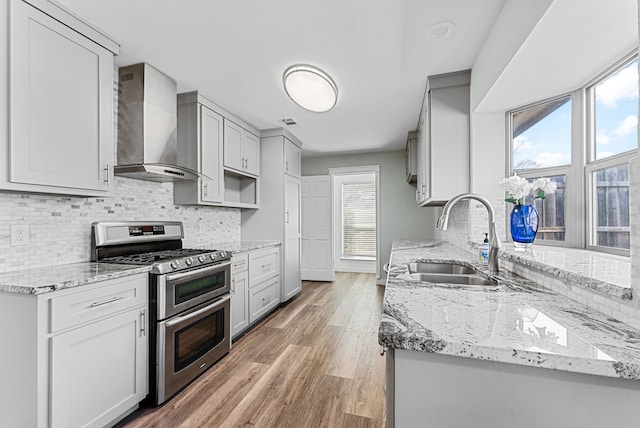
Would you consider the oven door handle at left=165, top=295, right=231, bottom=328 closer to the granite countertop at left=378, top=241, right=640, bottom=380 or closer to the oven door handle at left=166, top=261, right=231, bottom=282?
the oven door handle at left=166, top=261, right=231, bottom=282

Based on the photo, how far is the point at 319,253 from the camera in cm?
525

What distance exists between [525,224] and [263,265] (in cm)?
251

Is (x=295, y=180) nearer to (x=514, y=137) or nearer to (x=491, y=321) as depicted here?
(x=514, y=137)

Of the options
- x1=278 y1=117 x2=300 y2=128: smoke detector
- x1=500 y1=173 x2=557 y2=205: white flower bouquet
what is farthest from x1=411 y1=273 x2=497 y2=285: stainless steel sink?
x1=278 y1=117 x2=300 y2=128: smoke detector

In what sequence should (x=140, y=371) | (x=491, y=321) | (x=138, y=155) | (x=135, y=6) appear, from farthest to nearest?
(x=138, y=155) → (x=140, y=371) → (x=135, y=6) → (x=491, y=321)

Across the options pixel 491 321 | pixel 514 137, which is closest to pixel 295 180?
pixel 514 137

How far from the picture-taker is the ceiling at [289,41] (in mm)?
1565

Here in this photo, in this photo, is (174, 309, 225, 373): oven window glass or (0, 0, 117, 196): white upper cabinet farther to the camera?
(174, 309, 225, 373): oven window glass

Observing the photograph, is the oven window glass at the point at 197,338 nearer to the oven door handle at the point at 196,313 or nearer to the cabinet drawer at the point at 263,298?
the oven door handle at the point at 196,313

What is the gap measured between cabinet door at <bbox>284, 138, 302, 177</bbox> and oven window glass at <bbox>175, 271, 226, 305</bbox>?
1913mm

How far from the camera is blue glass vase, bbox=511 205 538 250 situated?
165 cm

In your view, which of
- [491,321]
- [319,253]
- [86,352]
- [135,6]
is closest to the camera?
[491,321]

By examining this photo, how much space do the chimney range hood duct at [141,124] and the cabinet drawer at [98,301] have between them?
82 cm

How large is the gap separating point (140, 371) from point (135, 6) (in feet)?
6.95
